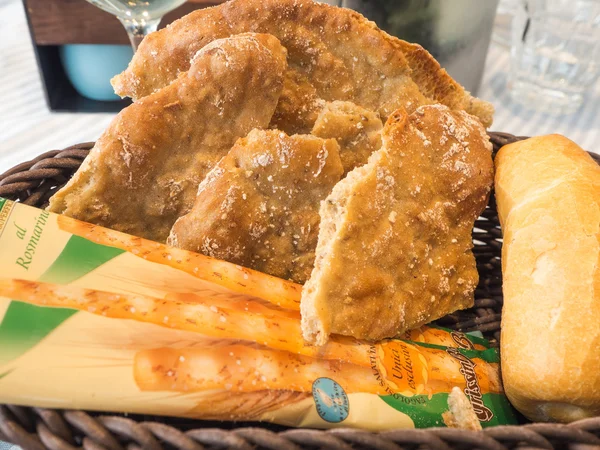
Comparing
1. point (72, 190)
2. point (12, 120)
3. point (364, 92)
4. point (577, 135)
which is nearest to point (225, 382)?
point (72, 190)

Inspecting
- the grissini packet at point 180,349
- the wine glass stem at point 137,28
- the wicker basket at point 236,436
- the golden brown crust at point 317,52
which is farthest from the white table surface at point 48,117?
the wicker basket at point 236,436

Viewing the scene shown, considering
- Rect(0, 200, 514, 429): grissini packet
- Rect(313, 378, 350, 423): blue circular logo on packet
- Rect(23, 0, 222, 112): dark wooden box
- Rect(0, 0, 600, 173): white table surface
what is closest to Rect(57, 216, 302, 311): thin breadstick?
Rect(0, 200, 514, 429): grissini packet

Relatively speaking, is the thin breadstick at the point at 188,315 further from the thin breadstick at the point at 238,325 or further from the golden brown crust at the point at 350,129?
the golden brown crust at the point at 350,129

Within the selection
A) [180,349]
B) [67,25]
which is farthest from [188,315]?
[67,25]

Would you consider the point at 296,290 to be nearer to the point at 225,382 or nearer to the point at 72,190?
the point at 225,382

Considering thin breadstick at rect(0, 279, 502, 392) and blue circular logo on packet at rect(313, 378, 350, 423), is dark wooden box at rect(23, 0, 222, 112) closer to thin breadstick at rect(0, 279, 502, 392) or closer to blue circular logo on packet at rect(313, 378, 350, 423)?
thin breadstick at rect(0, 279, 502, 392)

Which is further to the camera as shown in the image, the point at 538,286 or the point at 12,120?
the point at 12,120

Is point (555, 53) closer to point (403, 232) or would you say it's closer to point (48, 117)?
point (403, 232)
